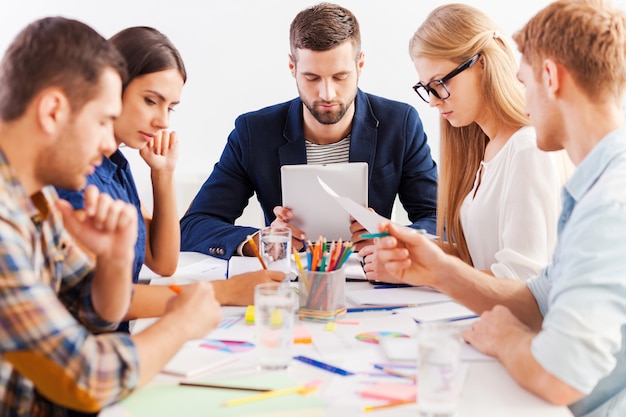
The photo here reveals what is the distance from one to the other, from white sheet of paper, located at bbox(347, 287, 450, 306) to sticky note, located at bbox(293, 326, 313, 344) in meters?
0.26

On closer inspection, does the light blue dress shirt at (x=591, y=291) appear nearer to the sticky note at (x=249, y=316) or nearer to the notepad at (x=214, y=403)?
the notepad at (x=214, y=403)

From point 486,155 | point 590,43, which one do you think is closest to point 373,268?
point 486,155

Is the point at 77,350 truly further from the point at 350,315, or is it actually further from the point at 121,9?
the point at 121,9

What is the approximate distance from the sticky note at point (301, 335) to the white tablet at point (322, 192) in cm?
82

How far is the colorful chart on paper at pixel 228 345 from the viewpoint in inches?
58.2

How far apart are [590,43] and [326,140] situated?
1655 mm

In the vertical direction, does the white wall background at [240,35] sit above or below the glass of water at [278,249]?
above

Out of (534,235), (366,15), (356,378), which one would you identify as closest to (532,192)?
(534,235)

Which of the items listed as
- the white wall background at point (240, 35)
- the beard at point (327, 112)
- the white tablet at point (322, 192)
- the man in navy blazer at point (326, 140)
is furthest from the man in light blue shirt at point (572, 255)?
the white wall background at point (240, 35)

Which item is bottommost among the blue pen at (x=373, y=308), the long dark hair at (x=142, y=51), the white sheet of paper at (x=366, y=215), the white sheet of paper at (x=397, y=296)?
the white sheet of paper at (x=397, y=296)

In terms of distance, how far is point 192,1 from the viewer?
4.08 meters

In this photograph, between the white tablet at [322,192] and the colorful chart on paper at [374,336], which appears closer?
the colorful chart on paper at [374,336]

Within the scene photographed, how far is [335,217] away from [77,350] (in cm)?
141

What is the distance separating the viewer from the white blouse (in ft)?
6.34
